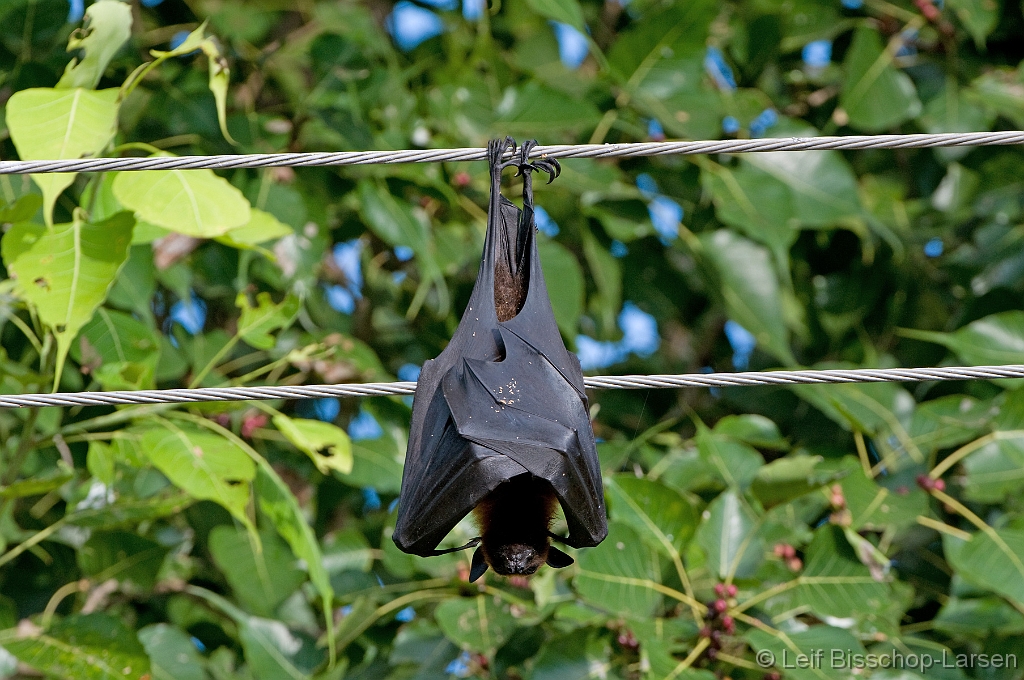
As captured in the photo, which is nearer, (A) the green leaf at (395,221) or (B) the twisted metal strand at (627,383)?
(B) the twisted metal strand at (627,383)

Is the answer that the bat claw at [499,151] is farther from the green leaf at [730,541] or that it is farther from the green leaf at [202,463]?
the green leaf at [730,541]

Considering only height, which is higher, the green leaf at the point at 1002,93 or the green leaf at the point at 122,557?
the green leaf at the point at 1002,93

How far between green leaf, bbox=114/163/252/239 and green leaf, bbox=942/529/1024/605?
237cm

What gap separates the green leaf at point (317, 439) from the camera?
112 inches

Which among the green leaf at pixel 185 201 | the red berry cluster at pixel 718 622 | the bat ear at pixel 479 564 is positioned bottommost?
the red berry cluster at pixel 718 622

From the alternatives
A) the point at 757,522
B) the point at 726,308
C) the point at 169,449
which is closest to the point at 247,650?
the point at 169,449

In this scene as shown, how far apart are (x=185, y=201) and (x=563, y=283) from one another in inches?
64.2

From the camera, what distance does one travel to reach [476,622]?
3.28 meters

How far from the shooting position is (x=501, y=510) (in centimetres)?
246

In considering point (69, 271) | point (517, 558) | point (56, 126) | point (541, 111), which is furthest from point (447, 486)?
point (541, 111)

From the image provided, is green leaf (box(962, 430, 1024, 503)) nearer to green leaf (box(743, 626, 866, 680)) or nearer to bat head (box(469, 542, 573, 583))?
green leaf (box(743, 626, 866, 680))

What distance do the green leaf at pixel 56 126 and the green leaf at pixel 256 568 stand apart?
1.62 meters

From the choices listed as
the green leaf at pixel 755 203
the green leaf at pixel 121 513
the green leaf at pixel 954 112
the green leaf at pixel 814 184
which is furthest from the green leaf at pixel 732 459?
the green leaf at pixel 954 112

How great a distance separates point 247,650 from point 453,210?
1766 mm
